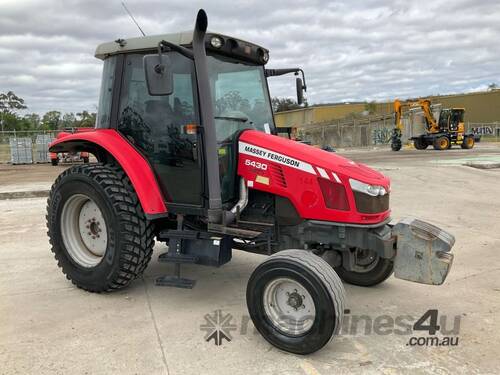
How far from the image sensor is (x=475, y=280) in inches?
190

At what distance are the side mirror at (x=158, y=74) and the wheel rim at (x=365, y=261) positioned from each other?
2.51m

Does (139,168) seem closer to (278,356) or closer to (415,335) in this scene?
(278,356)

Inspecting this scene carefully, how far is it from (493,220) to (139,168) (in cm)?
644

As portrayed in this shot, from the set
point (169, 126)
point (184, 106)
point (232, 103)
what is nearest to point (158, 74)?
point (184, 106)

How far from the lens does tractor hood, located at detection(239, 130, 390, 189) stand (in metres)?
3.71

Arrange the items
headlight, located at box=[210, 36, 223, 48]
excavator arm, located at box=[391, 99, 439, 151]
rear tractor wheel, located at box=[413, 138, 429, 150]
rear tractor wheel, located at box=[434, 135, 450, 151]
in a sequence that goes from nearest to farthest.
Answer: headlight, located at box=[210, 36, 223, 48] < excavator arm, located at box=[391, 99, 439, 151] < rear tractor wheel, located at box=[434, 135, 450, 151] < rear tractor wheel, located at box=[413, 138, 429, 150]

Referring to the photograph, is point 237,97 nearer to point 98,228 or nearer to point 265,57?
point 265,57

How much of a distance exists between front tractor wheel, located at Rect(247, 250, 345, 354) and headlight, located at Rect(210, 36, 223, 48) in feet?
6.17

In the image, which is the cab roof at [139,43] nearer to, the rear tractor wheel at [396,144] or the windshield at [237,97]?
the windshield at [237,97]

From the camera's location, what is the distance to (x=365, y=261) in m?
4.59

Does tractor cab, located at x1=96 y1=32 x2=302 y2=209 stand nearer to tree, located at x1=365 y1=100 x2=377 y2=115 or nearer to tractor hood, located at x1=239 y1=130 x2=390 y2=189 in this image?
tractor hood, located at x1=239 y1=130 x2=390 y2=189

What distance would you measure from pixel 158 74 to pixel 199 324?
2.08 m

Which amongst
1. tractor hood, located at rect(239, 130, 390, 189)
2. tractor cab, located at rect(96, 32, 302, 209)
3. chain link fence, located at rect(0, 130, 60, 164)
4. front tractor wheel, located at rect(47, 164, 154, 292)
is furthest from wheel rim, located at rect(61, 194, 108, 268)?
chain link fence, located at rect(0, 130, 60, 164)

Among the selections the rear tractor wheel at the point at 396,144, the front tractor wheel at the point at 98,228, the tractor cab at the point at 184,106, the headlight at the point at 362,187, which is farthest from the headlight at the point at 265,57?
the rear tractor wheel at the point at 396,144
